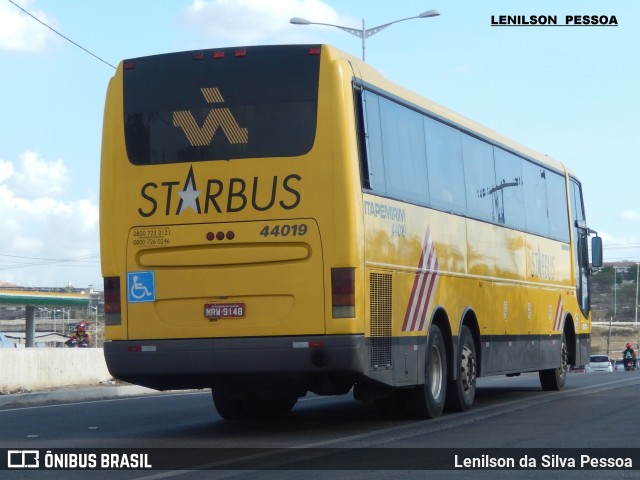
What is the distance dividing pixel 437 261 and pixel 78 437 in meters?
4.69

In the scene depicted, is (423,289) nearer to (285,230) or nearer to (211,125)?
(285,230)

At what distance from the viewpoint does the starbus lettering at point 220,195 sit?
41.6 ft

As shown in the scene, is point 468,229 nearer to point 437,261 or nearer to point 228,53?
point 437,261

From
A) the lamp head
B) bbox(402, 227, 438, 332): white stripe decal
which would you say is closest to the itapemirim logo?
bbox(402, 227, 438, 332): white stripe decal

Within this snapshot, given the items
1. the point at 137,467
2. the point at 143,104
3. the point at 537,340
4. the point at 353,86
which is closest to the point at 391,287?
the point at 353,86

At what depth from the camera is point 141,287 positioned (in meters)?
13.0

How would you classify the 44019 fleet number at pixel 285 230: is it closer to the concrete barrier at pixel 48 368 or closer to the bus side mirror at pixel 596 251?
the concrete barrier at pixel 48 368

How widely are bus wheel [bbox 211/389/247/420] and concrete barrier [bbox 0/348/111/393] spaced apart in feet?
26.4

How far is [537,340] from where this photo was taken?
2052 cm

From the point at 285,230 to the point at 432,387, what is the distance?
3365 millimetres

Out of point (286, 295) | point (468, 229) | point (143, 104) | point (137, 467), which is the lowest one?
point (137, 467)

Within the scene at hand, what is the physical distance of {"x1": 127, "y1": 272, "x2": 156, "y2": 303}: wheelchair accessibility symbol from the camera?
13.0 meters

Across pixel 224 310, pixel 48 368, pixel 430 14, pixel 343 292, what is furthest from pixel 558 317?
pixel 430 14

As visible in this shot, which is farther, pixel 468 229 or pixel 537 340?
pixel 537 340
